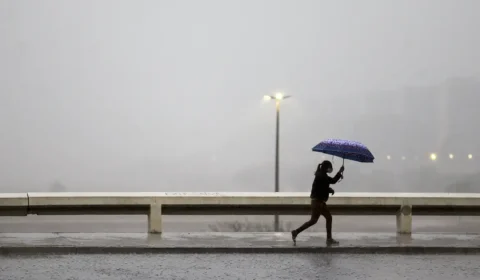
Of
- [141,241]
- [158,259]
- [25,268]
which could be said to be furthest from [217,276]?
[141,241]

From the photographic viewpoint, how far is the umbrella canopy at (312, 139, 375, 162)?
12.4 metres

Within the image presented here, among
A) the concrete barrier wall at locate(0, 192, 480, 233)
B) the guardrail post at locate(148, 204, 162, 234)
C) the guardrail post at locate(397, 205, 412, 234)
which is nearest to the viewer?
the concrete barrier wall at locate(0, 192, 480, 233)

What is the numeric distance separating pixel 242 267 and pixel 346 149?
3378 mm

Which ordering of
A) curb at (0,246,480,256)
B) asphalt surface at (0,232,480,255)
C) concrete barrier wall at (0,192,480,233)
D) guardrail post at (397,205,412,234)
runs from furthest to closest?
1. guardrail post at (397,205,412,234)
2. concrete barrier wall at (0,192,480,233)
3. asphalt surface at (0,232,480,255)
4. curb at (0,246,480,256)

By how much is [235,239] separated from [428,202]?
13.9ft

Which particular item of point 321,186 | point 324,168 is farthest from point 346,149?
point 321,186

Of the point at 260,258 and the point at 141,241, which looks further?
the point at 141,241

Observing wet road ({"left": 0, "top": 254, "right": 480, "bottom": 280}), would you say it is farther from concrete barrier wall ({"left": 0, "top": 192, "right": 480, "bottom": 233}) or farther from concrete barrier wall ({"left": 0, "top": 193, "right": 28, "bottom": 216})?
concrete barrier wall ({"left": 0, "top": 193, "right": 28, "bottom": 216})

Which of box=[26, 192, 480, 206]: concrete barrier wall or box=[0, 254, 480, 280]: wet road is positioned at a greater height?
box=[26, 192, 480, 206]: concrete barrier wall

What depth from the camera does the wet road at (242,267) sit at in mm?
9297

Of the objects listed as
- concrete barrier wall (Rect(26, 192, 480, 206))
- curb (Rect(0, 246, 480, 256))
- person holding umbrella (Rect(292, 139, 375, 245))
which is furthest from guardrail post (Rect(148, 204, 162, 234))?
person holding umbrella (Rect(292, 139, 375, 245))

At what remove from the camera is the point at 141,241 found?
41.6 feet

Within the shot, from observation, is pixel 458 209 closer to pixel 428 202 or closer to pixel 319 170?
pixel 428 202

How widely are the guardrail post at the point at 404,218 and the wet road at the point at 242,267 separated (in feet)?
9.12
